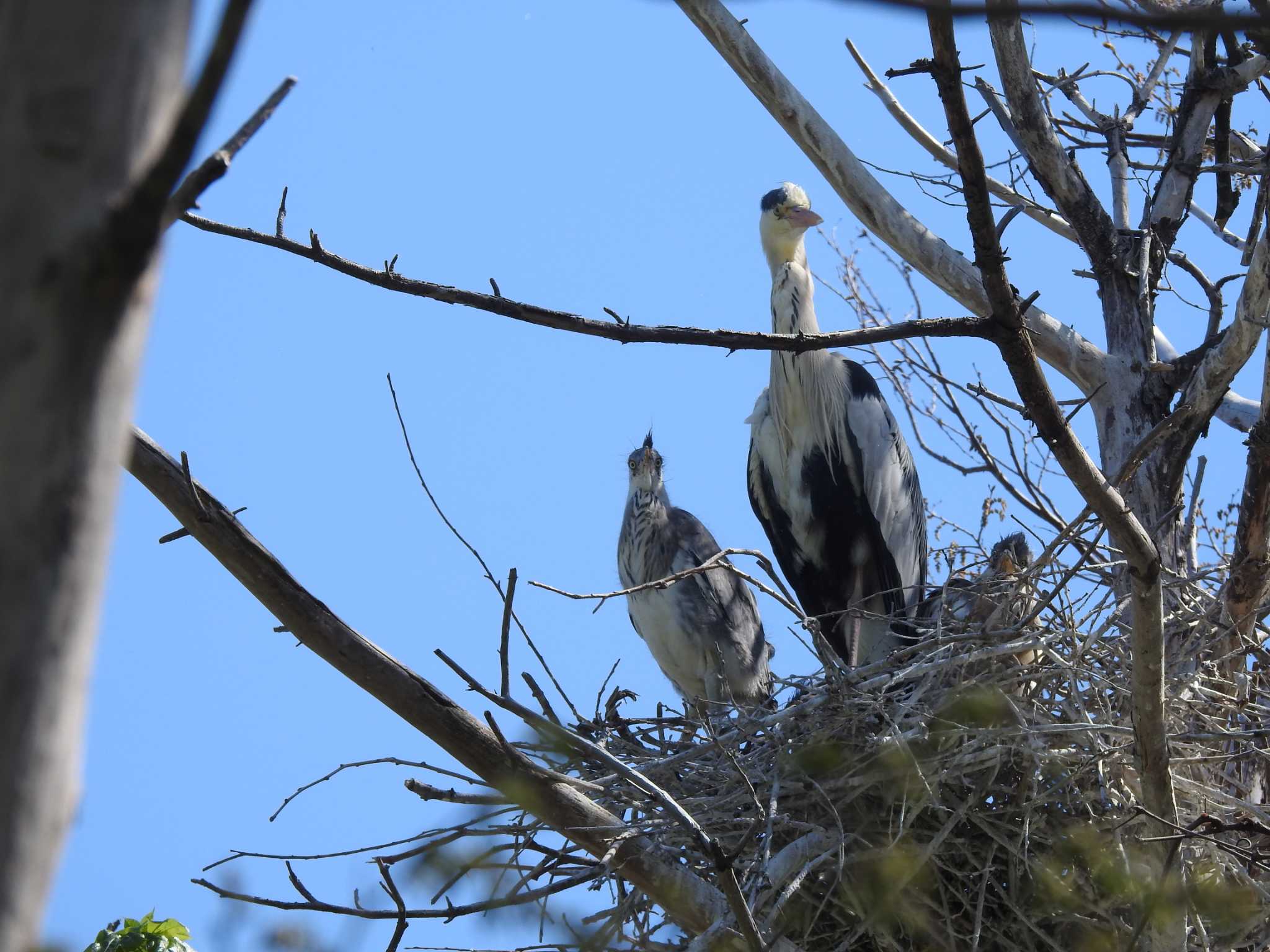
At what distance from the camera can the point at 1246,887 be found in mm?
3393

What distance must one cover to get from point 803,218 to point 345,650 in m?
3.89

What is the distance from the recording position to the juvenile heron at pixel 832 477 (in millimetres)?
5707

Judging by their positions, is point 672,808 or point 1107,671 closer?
point 672,808

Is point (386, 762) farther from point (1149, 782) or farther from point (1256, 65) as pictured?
point (1256, 65)

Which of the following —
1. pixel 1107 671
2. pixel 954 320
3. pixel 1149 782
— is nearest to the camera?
pixel 954 320

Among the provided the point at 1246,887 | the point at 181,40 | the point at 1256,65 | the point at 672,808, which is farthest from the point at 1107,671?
the point at 181,40

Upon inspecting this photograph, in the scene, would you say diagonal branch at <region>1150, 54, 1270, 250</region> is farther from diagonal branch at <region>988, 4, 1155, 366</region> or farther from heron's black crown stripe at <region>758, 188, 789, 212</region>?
heron's black crown stripe at <region>758, 188, 789, 212</region>

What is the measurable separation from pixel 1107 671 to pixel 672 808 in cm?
201

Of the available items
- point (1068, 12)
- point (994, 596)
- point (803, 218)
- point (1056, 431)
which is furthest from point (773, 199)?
point (1068, 12)

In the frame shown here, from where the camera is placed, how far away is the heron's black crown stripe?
19.6 ft

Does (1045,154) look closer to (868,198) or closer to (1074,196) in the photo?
(1074,196)

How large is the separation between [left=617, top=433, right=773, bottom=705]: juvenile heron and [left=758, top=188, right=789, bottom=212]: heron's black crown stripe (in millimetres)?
1236

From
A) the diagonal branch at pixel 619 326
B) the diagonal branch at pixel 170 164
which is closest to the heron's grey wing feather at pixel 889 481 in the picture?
the diagonal branch at pixel 619 326

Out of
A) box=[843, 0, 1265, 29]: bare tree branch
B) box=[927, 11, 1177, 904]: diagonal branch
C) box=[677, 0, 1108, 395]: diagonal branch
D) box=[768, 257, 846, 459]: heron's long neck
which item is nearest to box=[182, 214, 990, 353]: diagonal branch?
box=[927, 11, 1177, 904]: diagonal branch
